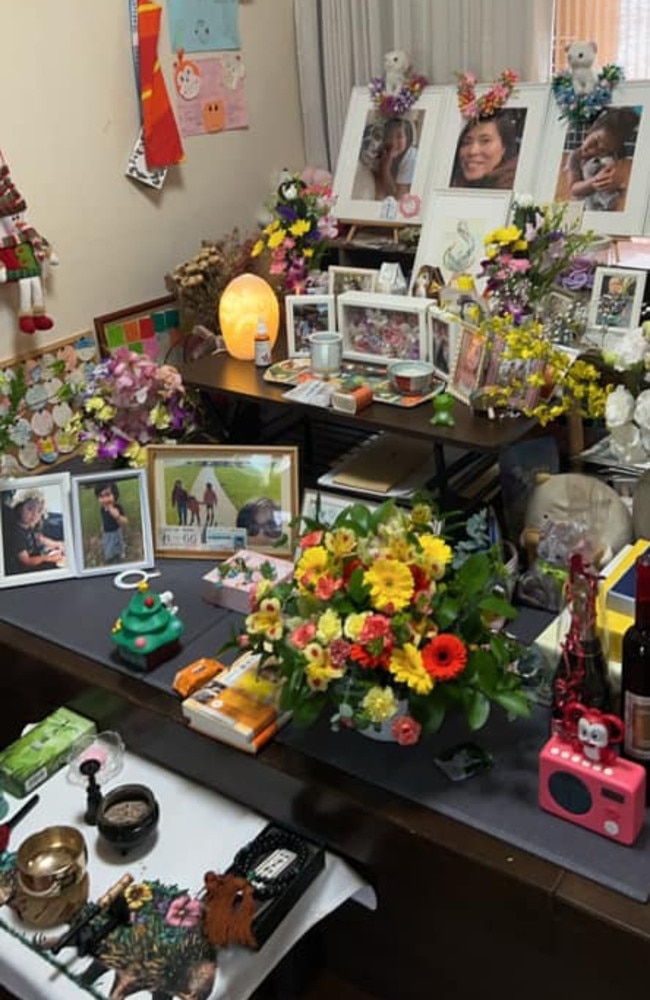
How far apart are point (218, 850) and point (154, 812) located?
11cm

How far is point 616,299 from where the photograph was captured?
1862mm

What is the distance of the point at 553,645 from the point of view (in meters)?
1.44

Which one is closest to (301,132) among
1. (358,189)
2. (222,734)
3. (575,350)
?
(358,189)

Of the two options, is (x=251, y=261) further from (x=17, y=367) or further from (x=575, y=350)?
(x=575, y=350)

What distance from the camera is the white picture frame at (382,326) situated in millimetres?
1890

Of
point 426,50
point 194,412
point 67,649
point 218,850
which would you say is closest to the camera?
point 218,850

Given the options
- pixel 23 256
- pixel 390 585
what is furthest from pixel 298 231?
pixel 390 585

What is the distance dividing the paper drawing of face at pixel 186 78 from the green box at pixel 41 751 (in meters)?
1.46

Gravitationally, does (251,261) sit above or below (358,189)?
below

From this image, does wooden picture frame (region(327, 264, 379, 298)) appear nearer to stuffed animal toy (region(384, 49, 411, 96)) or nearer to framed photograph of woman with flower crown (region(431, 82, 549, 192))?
framed photograph of woman with flower crown (region(431, 82, 549, 192))

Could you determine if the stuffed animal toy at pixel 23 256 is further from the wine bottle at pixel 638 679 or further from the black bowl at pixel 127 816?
the wine bottle at pixel 638 679

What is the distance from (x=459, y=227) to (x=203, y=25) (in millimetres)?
819

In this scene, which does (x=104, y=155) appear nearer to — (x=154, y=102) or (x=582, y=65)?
(x=154, y=102)

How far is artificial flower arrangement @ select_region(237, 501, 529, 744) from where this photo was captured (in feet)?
4.18
